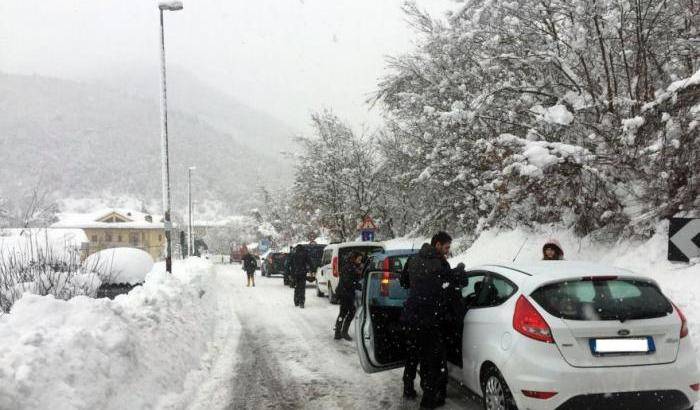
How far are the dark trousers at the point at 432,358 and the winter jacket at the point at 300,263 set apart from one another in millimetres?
9218

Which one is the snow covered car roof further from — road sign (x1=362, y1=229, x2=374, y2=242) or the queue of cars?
road sign (x1=362, y1=229, x2=374, y2=242)

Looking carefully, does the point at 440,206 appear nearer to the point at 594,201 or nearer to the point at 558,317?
the point at 594,201

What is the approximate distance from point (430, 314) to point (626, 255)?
20.8 feet

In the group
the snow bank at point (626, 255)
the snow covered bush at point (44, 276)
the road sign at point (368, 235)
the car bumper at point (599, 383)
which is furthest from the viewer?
the road sign at point (368, 235)

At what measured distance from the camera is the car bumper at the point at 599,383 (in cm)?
407

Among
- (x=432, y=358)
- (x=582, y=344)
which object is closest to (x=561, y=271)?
(x=582, y=344)

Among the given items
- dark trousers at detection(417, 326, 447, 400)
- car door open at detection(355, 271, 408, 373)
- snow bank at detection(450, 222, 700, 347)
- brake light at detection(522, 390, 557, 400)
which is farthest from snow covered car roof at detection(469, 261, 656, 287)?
snow bank at detection(450, 222, 700, 347)

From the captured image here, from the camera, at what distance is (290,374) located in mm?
6953

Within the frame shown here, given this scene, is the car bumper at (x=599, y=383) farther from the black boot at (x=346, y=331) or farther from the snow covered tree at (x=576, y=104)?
the black boot at (x=346, y=331)

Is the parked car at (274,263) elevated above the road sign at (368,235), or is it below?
below

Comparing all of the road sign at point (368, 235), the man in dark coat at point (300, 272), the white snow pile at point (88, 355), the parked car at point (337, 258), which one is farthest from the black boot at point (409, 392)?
the road sign at point (368, 235)

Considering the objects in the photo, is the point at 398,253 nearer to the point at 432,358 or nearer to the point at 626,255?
the point at 626,255

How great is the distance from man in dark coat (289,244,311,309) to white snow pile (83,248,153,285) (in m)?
4.00

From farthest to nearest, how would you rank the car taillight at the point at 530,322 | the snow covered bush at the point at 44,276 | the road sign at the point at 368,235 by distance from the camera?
the road sign at the point at 368,235 → the snow covered bush at the point at 44,276 → the car taillight at the point at 530,322
